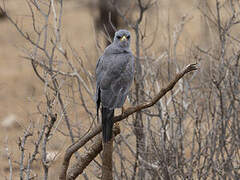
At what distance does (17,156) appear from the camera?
855 cm

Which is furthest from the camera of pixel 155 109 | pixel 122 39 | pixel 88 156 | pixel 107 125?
pixel 155 109

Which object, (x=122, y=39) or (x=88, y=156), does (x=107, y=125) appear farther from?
(x=122, y=39)

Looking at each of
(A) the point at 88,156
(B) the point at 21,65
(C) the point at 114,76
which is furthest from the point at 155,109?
(B) the point at 21,65

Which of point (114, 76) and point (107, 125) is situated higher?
point (114, 76)

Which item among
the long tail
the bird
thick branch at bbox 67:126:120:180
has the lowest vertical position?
thick branch at bbox 67:126:120:180

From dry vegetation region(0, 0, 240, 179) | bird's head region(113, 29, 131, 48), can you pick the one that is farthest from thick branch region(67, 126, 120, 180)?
bird's head region(113, 29, 131, 48)

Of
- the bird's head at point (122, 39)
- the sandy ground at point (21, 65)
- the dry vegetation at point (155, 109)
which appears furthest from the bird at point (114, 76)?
the sandy ground at point (21, 65)

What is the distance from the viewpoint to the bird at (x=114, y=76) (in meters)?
4.16

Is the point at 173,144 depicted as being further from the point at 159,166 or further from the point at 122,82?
the point at 122,82

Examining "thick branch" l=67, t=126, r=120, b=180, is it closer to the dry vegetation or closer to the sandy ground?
the dry vegetation

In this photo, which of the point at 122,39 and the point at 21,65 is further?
the point at 21,65

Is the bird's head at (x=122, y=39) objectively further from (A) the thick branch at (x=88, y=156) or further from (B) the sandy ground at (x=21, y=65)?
(B) the sandy ground at (x=21, y=65)

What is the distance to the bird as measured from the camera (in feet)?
13.7

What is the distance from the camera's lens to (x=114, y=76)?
4359mm
